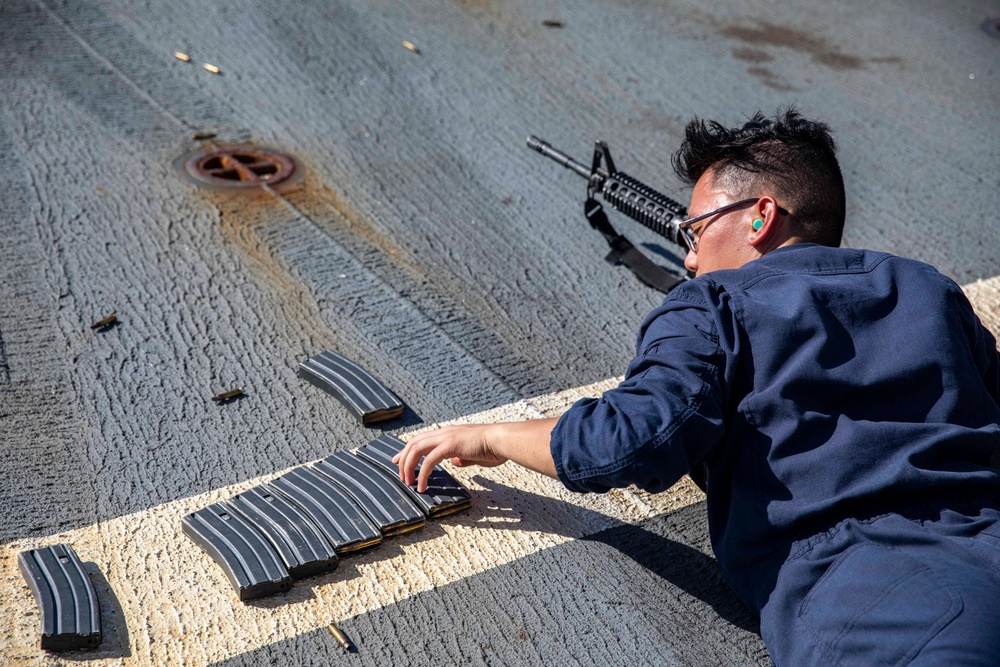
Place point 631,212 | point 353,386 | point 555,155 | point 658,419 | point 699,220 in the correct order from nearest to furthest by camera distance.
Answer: point 658,419 → point 699,220 → point 353,386 → point 631,212 → point 555,155

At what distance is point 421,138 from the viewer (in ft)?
17.5

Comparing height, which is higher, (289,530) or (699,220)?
(699,220)

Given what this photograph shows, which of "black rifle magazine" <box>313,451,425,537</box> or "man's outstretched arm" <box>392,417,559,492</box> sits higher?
"man's outstretched arm" <box>392,417,559,492</box>

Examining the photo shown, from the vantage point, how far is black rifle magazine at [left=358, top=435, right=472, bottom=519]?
9.52ft

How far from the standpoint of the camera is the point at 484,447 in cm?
256

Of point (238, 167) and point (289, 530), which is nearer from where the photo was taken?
point (289, 530)

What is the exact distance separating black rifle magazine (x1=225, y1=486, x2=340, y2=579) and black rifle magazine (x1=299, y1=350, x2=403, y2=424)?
1.67 feet

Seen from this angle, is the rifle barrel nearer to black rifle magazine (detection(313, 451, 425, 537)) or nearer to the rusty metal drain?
the rusty metal drain

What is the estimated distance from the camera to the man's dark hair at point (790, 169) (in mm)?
2607

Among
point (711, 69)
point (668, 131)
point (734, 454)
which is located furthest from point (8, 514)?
point (711, 69)

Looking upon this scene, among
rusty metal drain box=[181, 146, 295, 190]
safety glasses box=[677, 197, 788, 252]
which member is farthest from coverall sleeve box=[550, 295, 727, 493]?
rusty metal drain box=[181, 146, 295, 190]

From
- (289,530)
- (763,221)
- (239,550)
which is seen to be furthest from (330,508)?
(763,221)

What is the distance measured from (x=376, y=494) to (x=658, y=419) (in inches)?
44.1

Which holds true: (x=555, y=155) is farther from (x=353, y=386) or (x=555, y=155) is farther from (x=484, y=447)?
(x=484, y=447)
